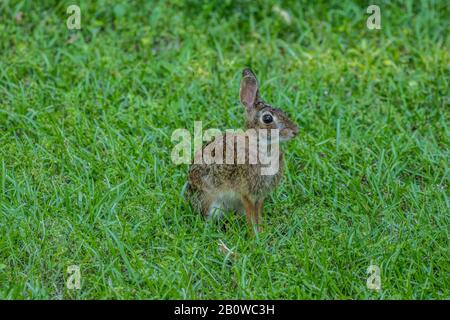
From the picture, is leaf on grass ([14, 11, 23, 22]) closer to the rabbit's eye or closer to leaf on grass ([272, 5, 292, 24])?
leaf on grass ([272, 5, 292, 24])

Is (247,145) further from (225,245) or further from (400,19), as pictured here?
(400,19)

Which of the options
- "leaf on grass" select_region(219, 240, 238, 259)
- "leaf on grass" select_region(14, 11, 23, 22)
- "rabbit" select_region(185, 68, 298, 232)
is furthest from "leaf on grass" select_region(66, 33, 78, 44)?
"leaf on grass" select_region(219, 240, 238, 259)

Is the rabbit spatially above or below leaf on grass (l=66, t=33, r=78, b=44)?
below

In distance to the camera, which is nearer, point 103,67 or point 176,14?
point 103,67

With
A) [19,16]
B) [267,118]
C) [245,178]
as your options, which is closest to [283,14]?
[19,16]

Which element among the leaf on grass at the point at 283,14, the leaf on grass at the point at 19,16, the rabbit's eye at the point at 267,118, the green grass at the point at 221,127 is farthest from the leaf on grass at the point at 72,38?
the rabbit's eye at the point at 267,118

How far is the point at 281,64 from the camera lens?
26.4 feet

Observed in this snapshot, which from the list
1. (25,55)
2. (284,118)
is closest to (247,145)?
(284,118)

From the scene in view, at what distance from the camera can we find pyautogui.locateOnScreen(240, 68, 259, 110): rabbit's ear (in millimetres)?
6012

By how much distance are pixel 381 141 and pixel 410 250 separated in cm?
155

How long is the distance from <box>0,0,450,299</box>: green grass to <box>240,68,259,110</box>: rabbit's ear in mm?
743
